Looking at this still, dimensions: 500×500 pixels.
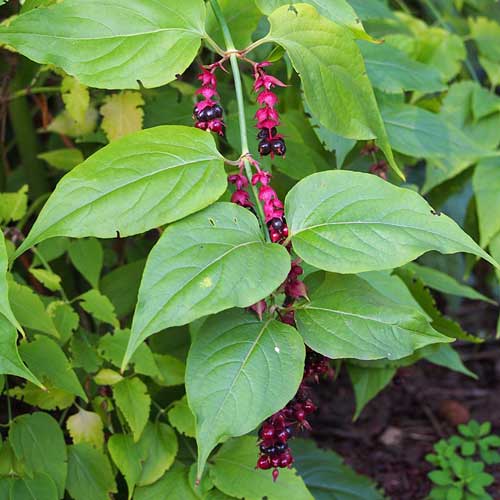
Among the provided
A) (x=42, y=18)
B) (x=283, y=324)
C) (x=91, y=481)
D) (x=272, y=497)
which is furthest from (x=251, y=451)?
(x=42, y=18)

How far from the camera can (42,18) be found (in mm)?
932

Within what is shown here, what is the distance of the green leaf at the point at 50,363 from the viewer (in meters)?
1.15

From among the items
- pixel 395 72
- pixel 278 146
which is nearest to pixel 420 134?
pixel 395 72

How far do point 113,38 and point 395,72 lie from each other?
67 centimetres

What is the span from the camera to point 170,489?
1.28 meters

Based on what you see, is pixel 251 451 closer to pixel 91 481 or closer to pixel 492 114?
pixel 91 481

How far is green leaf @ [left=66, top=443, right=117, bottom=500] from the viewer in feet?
4.09

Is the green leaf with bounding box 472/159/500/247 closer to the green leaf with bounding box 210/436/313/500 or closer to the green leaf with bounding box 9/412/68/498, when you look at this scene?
the green leaf with bounding box 210/436/313/500

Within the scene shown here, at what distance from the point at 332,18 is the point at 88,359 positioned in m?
0.64

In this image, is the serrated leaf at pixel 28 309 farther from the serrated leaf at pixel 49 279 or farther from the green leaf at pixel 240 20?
the green leaf at pixel 240 20

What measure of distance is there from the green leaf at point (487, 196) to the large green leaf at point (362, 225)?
661mm

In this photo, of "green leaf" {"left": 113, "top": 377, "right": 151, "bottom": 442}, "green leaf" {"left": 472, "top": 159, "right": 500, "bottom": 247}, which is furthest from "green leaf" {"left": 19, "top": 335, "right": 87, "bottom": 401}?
"green leaf" {"left": 472, "top": 159, "right": 500, "bottom": 247}

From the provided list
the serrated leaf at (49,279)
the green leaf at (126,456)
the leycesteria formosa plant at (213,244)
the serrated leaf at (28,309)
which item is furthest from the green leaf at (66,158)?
the green leaf at (126,456)

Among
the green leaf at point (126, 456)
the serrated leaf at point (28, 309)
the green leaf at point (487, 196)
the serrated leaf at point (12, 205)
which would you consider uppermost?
the serrated leaf at point (12, 205)
